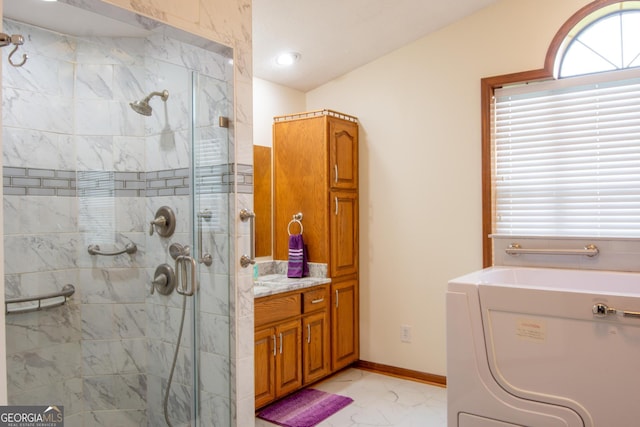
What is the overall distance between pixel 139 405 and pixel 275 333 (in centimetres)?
88

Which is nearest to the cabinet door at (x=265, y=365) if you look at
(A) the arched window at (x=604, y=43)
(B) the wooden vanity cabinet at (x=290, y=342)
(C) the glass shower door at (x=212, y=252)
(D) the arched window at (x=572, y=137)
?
(B) the wooden vanity cabinet at (x=290, y=342)

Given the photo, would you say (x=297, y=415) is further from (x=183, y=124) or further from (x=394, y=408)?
(x=183, y=124)

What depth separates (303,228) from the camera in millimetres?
3469

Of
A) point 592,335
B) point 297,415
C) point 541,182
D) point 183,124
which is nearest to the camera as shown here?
point 592,335

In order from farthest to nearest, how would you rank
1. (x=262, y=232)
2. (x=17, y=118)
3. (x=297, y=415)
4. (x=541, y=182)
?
(x=262, y=232) < (x=541, y=182) < (x=297, y=415) < (x=17, y=118)

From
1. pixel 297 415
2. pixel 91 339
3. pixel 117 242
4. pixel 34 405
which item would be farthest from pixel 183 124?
pixel 297 415

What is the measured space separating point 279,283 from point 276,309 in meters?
0.28

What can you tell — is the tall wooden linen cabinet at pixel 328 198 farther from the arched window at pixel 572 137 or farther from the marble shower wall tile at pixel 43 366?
the marble shower wall tile at pixel 43 366

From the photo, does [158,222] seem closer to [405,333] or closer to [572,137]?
[405,333]

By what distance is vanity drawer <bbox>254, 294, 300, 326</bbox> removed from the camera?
→ 2.72m

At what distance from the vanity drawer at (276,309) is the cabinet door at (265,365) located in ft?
0.24

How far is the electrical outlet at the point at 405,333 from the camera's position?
349 cm

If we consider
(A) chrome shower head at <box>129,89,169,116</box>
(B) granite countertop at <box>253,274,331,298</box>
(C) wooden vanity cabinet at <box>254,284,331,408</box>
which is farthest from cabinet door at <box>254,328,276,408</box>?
(A) chrome shower head at <box>129,89,169,116</box>

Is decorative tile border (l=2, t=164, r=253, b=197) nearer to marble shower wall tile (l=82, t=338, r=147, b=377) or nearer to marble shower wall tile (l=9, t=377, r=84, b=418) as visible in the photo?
marble shower wall tile (l=82, t=338, r=147, b=377)
